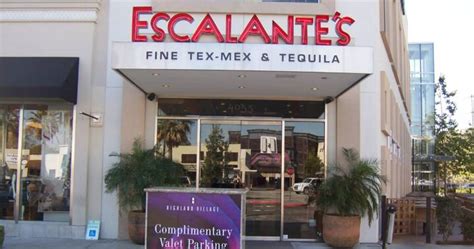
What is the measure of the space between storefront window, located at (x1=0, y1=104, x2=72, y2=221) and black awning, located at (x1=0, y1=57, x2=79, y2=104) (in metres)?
1.04

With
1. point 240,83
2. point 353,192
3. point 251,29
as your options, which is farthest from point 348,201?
point 251,29

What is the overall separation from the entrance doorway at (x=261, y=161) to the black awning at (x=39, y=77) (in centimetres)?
223

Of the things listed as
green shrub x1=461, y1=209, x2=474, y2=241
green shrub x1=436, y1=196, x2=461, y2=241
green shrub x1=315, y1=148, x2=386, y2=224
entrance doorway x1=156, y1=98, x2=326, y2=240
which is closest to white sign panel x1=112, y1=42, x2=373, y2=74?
green shrub x1=315, y1=148, x2=386, y2=224

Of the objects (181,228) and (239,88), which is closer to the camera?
(181,228)

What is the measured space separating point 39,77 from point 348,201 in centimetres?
713

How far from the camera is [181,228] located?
8.18 meters

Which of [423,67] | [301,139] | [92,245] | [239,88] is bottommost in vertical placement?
[92,245]

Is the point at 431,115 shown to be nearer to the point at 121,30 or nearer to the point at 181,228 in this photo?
the point at 121,30

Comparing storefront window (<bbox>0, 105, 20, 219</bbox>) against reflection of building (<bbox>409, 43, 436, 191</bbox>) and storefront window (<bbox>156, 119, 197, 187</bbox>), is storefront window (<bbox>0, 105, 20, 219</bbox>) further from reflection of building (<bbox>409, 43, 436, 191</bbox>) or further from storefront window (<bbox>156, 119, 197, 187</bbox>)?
reflection of building (<bbox>409, 43, 436, 191</bbox>)

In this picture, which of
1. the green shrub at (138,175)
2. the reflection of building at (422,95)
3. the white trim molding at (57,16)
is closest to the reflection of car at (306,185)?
the green shrub at (138,175)

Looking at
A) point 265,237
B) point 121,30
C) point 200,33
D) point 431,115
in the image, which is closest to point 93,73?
point 121,30

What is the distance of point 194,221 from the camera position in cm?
818

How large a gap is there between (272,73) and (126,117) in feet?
13.1

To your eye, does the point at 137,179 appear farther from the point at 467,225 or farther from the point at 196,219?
the point at 467,225
